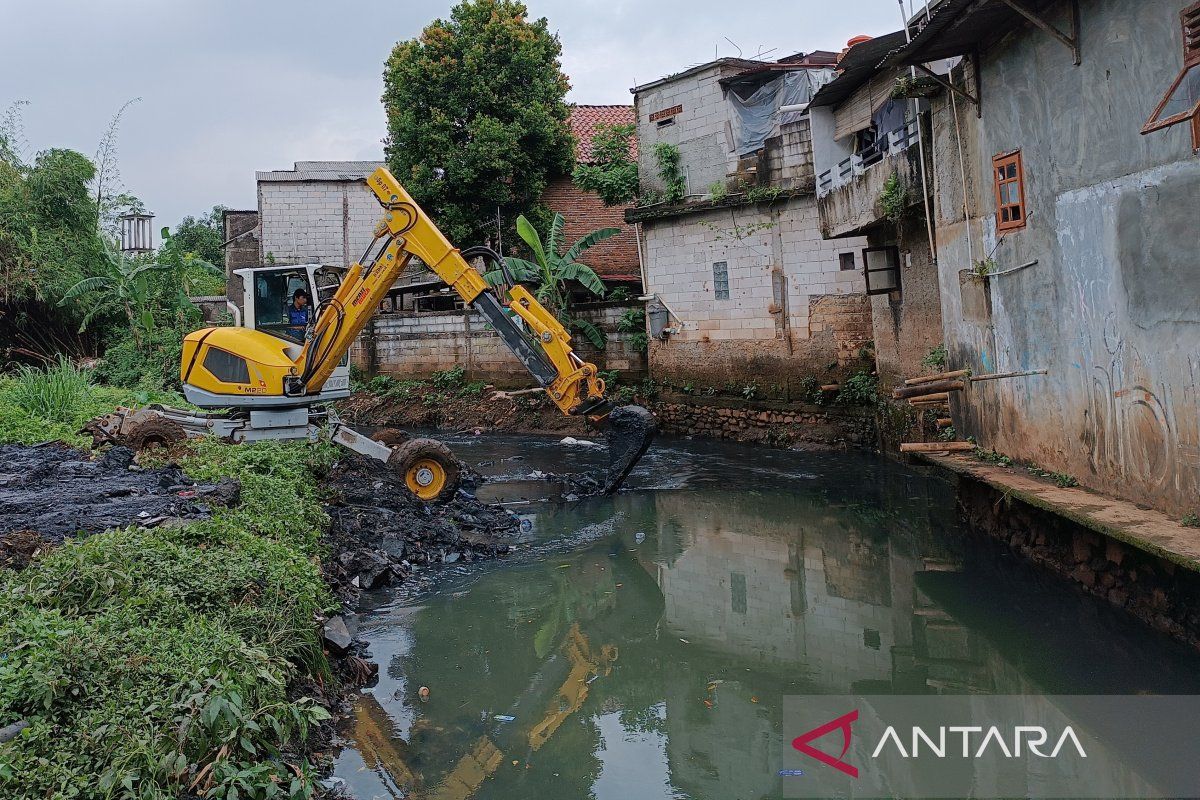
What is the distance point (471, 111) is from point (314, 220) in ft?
22.6

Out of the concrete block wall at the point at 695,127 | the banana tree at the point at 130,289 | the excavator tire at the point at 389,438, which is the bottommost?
the excavator tire at the point at 389,438

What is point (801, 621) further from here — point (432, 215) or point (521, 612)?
point (432, 215)

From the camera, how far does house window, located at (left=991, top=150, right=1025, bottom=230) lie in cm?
919

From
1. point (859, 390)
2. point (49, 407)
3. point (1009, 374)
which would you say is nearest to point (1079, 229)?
point (1009, 374)

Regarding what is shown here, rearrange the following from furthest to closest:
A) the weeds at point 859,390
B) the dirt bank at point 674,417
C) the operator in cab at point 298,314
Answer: the dirt bank at point 674,417 < the weeds at point 859,390 < the operator in cab at point 298,314

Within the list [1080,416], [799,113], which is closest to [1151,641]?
[1080,416]

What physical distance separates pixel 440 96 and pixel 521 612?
60.4 ft

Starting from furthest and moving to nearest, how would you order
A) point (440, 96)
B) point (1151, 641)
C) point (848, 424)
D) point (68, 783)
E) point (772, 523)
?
1. point (440, 96)
2. point (848, 424)
3. point (772, 523)
4. point (1151, 641)
5. point (68, 783)

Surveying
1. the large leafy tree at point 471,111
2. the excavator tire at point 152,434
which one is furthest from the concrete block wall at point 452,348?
the excavator tire at point 152,434

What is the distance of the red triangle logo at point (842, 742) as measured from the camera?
552cm

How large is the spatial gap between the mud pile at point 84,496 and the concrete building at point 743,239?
39.3 feet

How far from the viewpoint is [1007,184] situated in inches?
372

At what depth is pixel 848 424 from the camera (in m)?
17.1

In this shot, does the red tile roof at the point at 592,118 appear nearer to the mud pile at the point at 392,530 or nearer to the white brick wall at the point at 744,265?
the white brick wall at the point at 744,265
